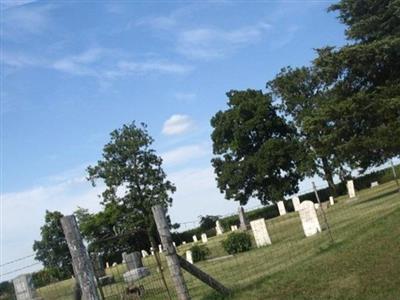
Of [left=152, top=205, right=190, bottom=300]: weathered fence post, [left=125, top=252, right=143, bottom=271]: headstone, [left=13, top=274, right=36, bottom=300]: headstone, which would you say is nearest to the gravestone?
[left=125, top=252, right=143, bottom=271]: headstone

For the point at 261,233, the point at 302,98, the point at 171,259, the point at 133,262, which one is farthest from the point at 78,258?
the point at 302,98

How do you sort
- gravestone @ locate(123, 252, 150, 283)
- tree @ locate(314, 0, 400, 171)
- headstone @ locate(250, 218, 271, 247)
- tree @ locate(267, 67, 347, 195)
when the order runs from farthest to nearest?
1. tree @ locate(267, 67, 347, 195)
2. tree @ locate(314, 0, 400, 171)
3. gravestone @ locate(123, 252, 150, 283)
4. headstone @ locate(250, 218, 271, 247)

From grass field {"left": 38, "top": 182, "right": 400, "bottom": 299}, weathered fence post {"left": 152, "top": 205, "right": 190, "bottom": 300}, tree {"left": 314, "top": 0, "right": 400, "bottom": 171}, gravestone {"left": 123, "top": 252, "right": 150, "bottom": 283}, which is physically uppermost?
tree {"left": 314, "top": 0, "right": 400, "bottom": 171}

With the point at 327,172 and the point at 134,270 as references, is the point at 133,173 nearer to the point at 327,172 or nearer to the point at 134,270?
the point at 327,172

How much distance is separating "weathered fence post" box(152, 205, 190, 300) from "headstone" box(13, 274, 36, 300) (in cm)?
656

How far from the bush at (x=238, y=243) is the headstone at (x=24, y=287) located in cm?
917

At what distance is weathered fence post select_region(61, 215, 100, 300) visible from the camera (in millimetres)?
9500

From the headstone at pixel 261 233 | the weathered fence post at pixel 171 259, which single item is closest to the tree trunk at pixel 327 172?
the headstone at pixel 261 233

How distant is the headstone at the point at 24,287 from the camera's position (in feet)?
51.4

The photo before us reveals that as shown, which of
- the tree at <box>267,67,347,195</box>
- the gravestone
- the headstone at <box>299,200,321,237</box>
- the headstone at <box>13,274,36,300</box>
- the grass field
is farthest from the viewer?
the tree at <box>267,67,347,195</box>

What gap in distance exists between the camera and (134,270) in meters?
22.8

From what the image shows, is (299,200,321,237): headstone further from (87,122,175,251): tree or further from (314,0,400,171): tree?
(87,122,175,251): tree

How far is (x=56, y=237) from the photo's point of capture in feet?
184

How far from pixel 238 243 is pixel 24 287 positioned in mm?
9427
